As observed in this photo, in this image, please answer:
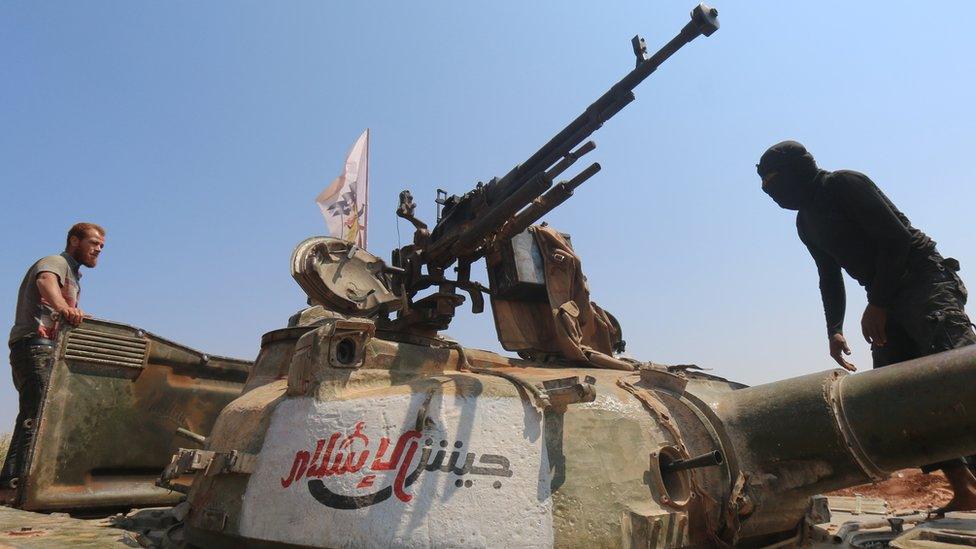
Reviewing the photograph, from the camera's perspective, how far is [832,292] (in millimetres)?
5234

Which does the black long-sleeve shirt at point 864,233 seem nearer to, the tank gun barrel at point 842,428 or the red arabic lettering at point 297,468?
the tank gun barrel at point 842,428

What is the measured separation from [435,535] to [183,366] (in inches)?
163

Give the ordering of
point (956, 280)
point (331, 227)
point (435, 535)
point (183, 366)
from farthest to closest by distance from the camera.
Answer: point (331, 227) → point (183, 366) → point (956, 280) → point (435, 535)

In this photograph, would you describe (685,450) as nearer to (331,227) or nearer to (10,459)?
(10,459)

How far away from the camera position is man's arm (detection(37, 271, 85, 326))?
5.19m

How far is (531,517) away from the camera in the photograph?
3385mm

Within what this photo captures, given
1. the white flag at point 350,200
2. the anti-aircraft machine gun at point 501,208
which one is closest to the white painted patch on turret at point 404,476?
the anti-aircraft machine gun at point 501,208

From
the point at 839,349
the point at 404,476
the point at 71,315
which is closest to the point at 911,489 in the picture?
the point at 839,349

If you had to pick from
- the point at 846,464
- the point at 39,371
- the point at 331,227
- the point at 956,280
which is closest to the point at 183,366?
the point at 39,371

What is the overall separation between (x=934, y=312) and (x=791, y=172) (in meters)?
1.28

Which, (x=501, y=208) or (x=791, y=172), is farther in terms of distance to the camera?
(x=501, y=208)

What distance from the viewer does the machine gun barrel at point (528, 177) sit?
566 centimetres

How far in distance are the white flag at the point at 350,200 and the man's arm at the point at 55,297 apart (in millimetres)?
8038

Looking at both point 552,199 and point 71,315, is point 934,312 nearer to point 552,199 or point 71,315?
point 552,199
